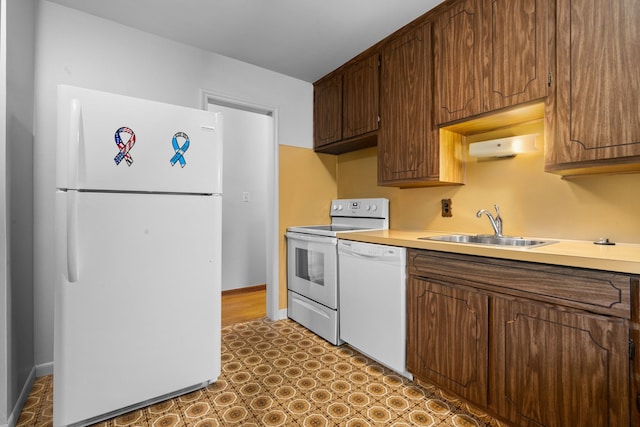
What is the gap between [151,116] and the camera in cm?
160

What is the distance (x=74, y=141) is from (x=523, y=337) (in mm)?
2177

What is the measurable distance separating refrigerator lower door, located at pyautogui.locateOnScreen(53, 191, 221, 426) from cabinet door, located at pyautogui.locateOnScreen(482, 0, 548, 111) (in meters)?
1.70

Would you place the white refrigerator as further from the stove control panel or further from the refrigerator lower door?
the stove control panel

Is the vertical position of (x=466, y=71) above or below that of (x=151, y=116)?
above

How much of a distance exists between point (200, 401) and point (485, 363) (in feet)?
4.90

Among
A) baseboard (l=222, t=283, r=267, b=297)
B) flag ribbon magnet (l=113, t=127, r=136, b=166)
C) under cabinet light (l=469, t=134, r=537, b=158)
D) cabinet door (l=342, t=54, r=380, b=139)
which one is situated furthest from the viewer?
baseboard (l=222, t=283, r=267, b=297)

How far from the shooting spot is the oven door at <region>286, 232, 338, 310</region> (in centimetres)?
238

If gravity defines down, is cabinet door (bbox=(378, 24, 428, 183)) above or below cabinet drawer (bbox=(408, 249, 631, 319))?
above

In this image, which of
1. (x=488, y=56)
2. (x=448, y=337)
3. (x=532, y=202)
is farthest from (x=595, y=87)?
(x=448, y=337)

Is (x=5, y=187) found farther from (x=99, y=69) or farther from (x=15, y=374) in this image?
(x=99, y=69)

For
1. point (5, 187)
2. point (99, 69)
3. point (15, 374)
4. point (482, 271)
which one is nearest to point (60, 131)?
point (5, 187)

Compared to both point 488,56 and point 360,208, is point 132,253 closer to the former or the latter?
point 360,208

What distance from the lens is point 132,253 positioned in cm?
156

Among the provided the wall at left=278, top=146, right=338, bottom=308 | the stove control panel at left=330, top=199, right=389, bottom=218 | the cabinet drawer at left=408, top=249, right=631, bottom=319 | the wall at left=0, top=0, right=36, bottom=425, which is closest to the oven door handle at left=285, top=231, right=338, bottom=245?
the wall at left=278, top=146, right=338, bottom=308
